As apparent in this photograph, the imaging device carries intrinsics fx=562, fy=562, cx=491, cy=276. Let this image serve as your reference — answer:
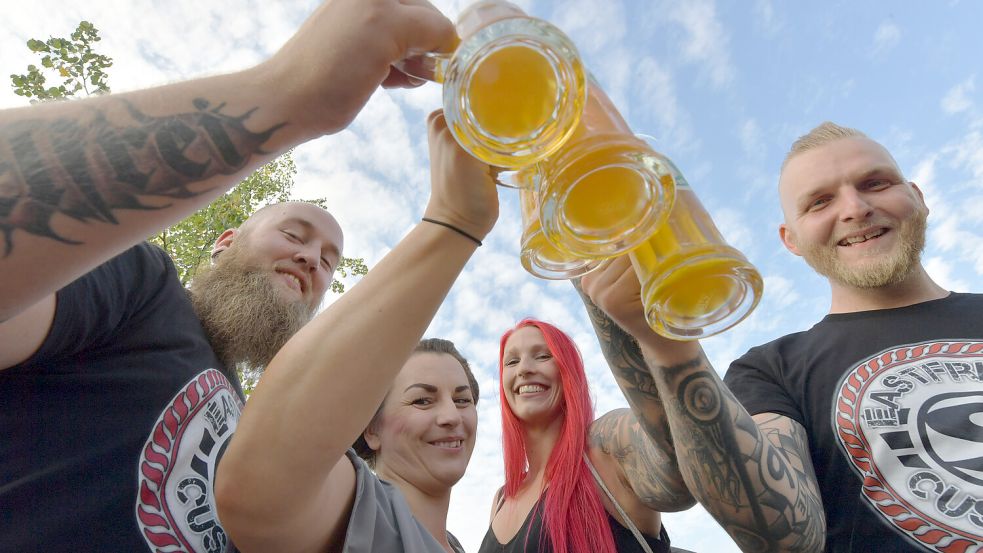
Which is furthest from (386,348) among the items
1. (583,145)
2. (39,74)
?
(39,74)

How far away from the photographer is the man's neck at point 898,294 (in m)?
2.32

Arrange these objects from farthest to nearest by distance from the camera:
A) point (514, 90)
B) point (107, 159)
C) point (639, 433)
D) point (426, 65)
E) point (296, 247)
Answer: point (296, 247)
point (639, 433)
point (426, 65)
point (514, 90)
point (107, 159)

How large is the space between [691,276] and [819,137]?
226 centimetres

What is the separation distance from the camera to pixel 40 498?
133 centimetres

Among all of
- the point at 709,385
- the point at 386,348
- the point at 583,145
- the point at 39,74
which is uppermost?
the point at 39,74

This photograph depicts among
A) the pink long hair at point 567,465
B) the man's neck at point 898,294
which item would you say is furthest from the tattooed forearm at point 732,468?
the man's neck at point 898,294

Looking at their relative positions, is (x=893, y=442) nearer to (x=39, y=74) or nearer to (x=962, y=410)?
(x=962, y=410)

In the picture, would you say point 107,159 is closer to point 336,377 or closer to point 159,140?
point 159,140

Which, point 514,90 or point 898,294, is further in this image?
point 898,294

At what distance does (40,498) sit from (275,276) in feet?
5.23

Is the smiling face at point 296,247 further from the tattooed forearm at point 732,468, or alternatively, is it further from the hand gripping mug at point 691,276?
the hand gripping mug at point 691,276

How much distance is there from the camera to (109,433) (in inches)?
57.8

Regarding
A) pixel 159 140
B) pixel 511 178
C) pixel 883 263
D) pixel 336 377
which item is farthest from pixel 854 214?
pixel 159 140

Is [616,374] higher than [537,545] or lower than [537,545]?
higher
